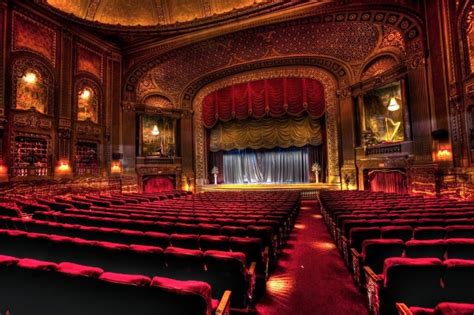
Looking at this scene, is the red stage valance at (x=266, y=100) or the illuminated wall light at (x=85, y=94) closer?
the illuminated wall light at (x=85, y=94)

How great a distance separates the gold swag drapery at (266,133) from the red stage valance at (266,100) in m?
1.61

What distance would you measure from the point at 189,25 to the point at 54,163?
308 inches

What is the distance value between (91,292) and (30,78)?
1048 centimetres

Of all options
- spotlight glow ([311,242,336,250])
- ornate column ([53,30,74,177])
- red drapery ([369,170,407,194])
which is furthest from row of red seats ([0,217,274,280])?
red drapery ([369,170,407,194])

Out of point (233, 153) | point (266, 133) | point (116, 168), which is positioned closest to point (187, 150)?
point (116, 168)

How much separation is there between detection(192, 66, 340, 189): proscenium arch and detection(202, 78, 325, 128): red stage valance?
253 mm

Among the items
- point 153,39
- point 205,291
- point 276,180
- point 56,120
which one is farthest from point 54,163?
point 276,180

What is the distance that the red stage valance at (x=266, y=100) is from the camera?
43.1 feet

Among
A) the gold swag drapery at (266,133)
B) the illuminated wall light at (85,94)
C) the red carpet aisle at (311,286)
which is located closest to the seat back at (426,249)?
the red carpet aisle at (311,286)

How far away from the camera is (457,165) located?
6.90m

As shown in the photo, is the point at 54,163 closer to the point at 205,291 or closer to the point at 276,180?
the point at 205,291

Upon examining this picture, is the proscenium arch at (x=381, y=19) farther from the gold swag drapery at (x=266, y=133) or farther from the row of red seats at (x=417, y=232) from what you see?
the row of red seats at (x=417, y=232)

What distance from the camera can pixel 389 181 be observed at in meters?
9.81

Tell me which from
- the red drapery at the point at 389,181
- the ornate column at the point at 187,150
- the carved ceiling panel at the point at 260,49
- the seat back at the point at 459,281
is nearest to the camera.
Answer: the seat back at the point at 459,281
